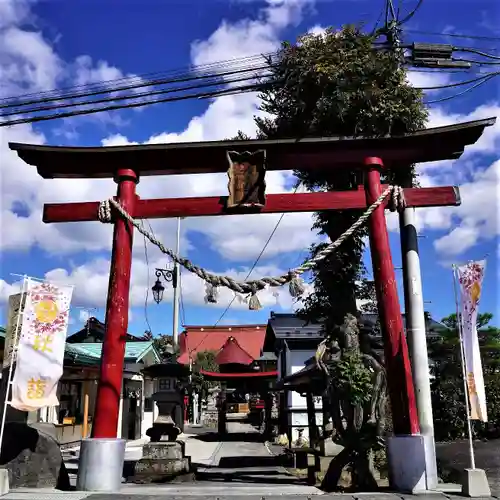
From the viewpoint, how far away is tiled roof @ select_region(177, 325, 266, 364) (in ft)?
158

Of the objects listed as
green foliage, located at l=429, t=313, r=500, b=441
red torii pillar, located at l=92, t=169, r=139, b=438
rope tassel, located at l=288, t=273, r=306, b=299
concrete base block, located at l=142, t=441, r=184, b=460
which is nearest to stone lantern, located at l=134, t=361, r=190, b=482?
concrete base block, located at l=142, t=441, r=184, b=460

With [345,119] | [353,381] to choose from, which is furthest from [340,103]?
[353,381]

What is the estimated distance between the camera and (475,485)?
283 inches

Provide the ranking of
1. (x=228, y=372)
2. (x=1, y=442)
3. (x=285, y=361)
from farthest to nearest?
(x=228, y=372) → (x=285, y=361) → (x=1, y=442)

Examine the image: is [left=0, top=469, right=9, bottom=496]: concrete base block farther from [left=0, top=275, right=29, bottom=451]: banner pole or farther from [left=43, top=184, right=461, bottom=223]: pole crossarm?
[left=43, top=184, right=461, bottom=223]: pole crossarm

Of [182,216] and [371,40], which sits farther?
[371,40]

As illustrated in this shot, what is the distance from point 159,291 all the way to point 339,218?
34.6 ft

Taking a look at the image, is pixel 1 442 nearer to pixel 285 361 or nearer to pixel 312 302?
pixel 312 302

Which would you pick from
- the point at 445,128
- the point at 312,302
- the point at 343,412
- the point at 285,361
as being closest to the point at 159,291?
the point at 285,361

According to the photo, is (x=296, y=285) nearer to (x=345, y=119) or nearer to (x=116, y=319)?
(x=116, y=319)

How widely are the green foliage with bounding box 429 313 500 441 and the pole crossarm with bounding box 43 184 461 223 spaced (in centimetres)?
1087

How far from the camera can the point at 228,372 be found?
27562mm

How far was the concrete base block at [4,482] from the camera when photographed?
24.4 ft

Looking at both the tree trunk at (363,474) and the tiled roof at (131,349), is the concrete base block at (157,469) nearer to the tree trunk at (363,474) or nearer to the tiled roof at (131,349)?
the tree trunk at (363,474)
